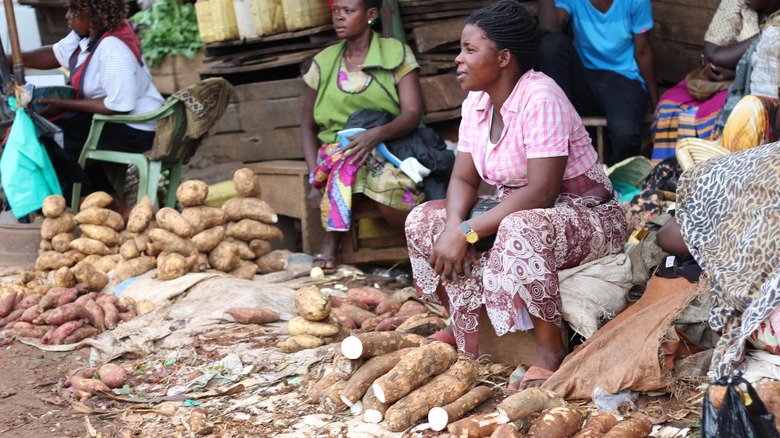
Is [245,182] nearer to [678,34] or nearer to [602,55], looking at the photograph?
[602,55]

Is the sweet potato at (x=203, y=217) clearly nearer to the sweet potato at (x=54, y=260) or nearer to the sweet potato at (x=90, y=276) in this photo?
the sweet potato at (x=90, y=276)

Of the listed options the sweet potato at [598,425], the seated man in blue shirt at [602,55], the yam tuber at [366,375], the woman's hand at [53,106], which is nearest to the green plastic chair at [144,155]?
the woman's hand at [53,106]

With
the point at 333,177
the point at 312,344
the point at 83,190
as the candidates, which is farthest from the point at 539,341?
the point at 83,190

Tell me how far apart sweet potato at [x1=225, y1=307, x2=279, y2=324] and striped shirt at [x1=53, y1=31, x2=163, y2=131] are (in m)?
1.95

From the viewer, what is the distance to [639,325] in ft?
9.64

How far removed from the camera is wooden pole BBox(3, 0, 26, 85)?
5.11 meters

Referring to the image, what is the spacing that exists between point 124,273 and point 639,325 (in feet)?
9.93

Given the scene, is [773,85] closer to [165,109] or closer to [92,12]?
[165,109]

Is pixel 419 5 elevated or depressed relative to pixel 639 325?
elevated

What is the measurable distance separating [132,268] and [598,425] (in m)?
3.11

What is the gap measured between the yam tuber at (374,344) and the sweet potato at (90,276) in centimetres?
226

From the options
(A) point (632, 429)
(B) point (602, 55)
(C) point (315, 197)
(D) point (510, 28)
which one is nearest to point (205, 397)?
(A) point (632, 429)

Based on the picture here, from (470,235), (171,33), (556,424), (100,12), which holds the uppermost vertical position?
(100,12)

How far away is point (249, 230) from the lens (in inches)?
191
